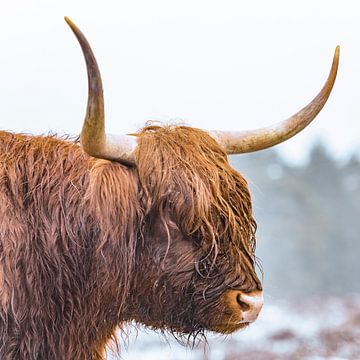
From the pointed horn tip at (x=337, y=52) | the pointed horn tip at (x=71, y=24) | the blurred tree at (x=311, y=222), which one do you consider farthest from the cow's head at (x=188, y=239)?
the blurred tree at (x=311, y=222)

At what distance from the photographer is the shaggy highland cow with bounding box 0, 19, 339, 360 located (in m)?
4.47

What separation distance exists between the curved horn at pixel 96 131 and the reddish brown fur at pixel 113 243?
0.26 feet

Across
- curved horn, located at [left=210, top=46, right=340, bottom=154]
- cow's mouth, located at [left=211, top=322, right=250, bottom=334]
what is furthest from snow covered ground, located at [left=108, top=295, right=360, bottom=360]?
curved horn, located at [left=210, top=46, right=340, bottom=154]

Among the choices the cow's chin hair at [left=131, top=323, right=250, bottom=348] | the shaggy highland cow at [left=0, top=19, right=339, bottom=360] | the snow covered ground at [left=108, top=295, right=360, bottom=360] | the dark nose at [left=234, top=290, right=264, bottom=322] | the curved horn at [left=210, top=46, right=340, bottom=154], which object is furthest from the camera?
the snow covered ground at [left=108, top=295, right=360, bottom=360]

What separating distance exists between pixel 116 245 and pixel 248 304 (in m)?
0.72

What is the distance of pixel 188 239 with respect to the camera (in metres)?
4.59

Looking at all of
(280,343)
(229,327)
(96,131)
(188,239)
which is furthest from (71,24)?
(280,343)

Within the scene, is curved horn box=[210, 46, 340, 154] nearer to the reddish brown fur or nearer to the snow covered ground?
the reddish brown fur

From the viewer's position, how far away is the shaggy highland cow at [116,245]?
14.7 feet

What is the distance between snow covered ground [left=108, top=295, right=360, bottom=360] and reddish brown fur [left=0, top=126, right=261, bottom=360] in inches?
22.9

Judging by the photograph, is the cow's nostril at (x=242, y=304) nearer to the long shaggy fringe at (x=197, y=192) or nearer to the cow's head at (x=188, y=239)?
the cow's head at (x=188, y=239)

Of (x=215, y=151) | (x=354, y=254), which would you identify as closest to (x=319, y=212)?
(x=354, y=254)

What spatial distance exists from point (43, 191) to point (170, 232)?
0.66 meters

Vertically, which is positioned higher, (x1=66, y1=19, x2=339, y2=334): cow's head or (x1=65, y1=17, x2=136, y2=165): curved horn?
(x1=65, y1=17, x2=136, y2=165): curved horn
